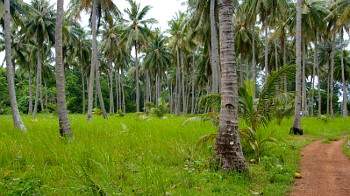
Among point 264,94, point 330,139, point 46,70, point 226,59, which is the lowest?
point 330,139

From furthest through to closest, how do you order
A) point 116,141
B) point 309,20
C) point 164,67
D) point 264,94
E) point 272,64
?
1. point 164,67
2. point 272,64
3. point 309,20
4. point 264,94
5. point 116,141

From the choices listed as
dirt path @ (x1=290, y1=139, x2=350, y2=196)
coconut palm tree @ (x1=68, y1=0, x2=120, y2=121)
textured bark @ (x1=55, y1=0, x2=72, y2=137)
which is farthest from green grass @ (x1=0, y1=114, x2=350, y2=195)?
coconut palm tree @ (x1=68, y1=0, x2=120, y2=121)

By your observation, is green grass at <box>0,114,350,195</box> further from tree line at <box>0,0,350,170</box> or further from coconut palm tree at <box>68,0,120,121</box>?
coconut palm tree at <box>68,0,120,121</box>

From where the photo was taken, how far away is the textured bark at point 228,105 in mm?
4332

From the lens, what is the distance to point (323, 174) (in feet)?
15.9

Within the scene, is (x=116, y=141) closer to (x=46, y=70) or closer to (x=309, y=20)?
(x=309, y=20)

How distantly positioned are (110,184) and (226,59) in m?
2.88

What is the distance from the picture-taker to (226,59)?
176 inches

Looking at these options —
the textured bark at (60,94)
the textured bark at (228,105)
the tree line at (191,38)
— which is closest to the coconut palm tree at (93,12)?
the tree line at (191,38)

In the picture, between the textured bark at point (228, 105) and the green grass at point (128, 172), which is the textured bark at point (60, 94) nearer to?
the green grass at point (128, 172)

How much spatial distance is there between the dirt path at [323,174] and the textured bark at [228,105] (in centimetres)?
107

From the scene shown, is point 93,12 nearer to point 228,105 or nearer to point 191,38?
point 191,38

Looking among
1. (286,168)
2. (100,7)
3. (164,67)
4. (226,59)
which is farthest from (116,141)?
(164,67)

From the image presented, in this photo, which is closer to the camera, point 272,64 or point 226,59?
point 226,59
